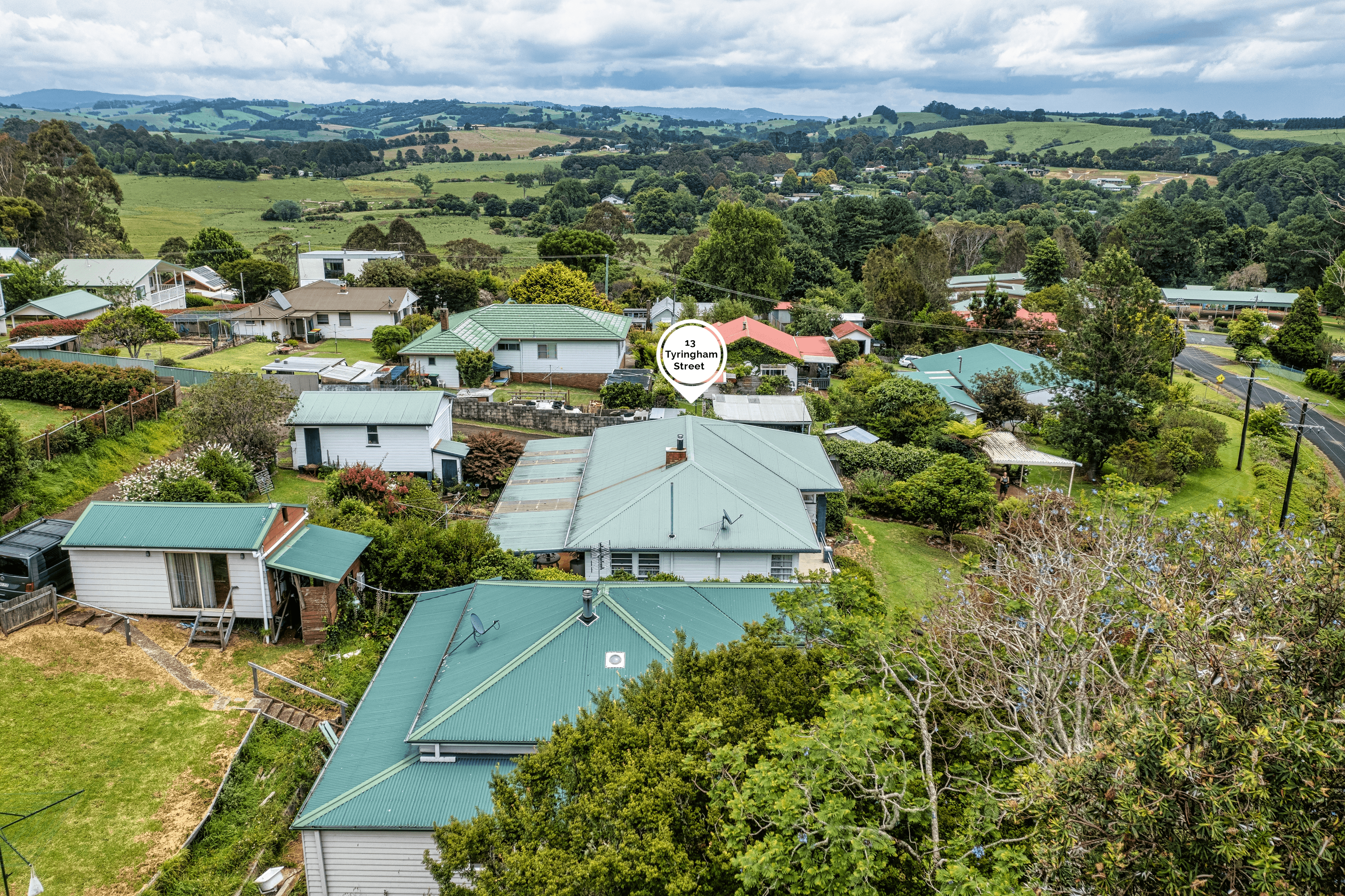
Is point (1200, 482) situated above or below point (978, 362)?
below

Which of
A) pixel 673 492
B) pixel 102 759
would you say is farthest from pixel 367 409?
pixel 102 759

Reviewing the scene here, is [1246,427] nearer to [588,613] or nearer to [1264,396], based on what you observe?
[1264,396]

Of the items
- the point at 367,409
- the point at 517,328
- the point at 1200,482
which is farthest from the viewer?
the point at 517,328

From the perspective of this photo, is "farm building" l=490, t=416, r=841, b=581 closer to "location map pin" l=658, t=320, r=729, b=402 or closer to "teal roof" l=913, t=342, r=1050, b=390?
"location map pin" l=658, t=320, r=729, b=402

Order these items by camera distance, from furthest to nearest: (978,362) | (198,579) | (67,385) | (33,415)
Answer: (978,362)
(67,385)
(33,415)
(198,579)

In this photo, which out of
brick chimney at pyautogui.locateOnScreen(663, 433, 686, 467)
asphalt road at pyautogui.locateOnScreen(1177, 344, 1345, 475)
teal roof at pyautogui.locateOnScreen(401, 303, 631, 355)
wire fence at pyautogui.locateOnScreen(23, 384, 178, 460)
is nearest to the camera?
wire fence at pyautogui.locateOnScreen(23, 384, 178, 460)

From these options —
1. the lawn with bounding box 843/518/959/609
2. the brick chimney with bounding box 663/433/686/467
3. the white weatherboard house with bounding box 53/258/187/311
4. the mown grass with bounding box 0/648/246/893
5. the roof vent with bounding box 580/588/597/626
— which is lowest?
the lawn with bounding box 843/518/959/609

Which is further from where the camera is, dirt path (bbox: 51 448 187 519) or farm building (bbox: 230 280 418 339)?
farm building (bbox: 230 280 418 339)

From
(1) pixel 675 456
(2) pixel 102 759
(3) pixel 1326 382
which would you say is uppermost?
(1) pixel 675 456

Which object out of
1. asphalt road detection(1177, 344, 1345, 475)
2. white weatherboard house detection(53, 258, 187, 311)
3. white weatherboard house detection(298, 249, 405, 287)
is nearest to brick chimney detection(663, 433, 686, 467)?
asphalt road detection(1177, 344, 1345, 475)
